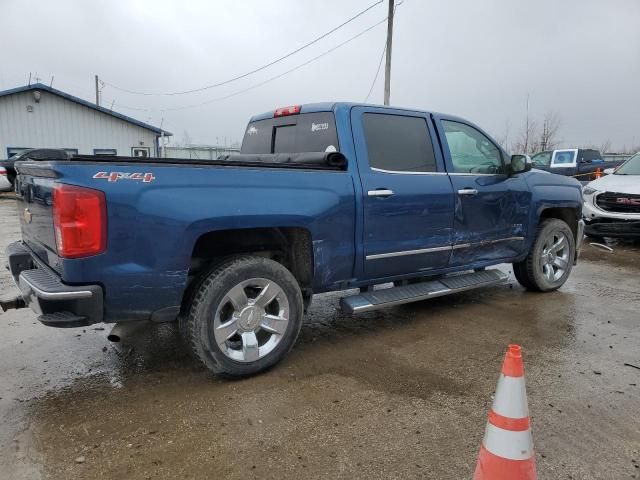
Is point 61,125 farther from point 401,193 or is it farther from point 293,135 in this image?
point 401,193

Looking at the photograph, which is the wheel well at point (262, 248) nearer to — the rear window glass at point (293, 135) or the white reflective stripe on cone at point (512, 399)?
the rear window glass at point (293, 135)

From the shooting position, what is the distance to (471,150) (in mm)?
4832


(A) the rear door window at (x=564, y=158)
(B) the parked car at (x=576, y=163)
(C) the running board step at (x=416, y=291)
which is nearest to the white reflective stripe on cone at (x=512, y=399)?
(C) the running board step at (x=416, y=291)

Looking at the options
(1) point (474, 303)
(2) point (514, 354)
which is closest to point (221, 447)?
A: (2) point (514, 354)

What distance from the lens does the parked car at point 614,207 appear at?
8.12 meters

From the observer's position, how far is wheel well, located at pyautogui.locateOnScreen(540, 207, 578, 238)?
5.76 meters

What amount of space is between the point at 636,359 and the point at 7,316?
562cm

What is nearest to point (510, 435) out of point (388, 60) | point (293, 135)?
point (293, 135)

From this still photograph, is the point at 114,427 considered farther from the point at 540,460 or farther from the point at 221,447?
the point at 540,460

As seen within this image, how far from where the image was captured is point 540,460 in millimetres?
2436

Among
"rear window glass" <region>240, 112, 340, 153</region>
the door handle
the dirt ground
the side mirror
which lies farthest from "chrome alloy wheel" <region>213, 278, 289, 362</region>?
the side mirror

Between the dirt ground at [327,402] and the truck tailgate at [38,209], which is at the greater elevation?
the truck tailgate at [38,209]

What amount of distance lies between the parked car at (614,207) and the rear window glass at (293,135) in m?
6.58

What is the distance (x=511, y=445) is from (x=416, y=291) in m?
2.41
